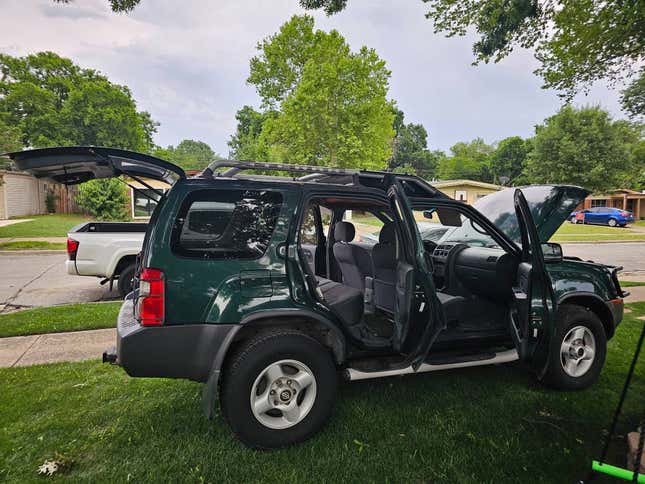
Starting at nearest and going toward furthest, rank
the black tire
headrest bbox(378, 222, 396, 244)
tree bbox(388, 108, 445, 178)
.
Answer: headrest bbox(378, 222, 396, 244) → the black tire → tree bbox(388, 108, 445, 178)

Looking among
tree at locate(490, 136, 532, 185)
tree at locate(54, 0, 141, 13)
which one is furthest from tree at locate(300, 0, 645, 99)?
tree at locate(490, 136, 532, 185)

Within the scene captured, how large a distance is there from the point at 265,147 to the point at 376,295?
28.3 m

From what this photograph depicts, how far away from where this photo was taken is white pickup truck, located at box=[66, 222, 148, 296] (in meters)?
6.44

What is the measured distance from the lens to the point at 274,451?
2.63m

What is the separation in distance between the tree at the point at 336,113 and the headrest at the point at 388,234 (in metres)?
21.3

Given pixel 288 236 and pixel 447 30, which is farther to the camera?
pixel 447 30

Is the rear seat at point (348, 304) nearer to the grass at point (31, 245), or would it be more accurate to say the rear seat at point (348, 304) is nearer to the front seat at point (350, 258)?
the front seat at point (350, 258)

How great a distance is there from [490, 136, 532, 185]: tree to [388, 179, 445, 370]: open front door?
191 ft

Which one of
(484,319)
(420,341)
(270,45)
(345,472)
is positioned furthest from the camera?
(270,45)

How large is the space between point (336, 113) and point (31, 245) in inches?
694

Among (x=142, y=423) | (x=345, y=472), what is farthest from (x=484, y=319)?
(x=142, y=423)

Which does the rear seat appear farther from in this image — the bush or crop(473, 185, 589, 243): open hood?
the bush

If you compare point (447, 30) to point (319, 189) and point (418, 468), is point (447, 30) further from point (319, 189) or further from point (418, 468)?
point (418, 468)

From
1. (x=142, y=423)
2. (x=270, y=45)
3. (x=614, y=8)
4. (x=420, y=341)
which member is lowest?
(x=142, y=423)
